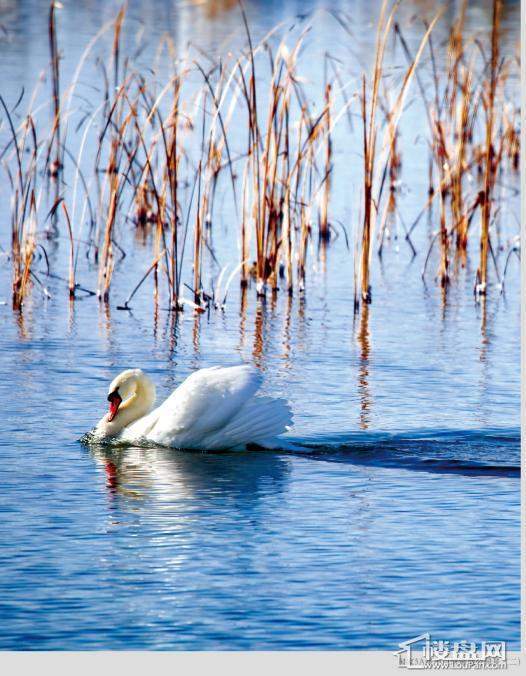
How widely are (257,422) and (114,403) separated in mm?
1018

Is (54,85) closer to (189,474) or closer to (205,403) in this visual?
(205,403)

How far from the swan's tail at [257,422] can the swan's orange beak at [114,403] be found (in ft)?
2.29

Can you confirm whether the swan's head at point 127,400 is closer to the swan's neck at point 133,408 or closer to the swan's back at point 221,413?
the swan's neck at point 133,408

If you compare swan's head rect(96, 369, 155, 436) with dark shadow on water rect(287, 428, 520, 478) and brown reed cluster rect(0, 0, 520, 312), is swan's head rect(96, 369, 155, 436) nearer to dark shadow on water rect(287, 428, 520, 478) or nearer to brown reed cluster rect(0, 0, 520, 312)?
dark shadow on water rect(287, 428, 520, 478)

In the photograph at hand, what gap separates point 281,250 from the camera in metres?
14.5

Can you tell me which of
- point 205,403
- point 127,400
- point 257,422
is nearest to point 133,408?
point 127,400

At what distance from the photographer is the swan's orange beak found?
9.02 meters

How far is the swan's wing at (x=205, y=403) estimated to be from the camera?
8.67 metres

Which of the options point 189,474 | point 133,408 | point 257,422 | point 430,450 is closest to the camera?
point 189,474

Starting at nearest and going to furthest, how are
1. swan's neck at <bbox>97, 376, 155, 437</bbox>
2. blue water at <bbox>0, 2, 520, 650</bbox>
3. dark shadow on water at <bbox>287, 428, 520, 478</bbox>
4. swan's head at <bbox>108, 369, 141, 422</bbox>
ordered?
blue water at <bbox>0, 2, 520, 650</bbox> < dark shadow on water at <bbox>287, 428, 520, 478</bbox> < swan's neck at <bbox>97, 376, 155, 437</bbox> < swan's head at <bbox>108, 369, 141, 422</bbox>

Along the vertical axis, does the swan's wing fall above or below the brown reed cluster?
below

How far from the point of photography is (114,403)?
359 inches

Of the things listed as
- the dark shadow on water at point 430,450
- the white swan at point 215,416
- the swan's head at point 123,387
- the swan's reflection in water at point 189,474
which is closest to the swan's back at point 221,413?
the white swan at point 215,416

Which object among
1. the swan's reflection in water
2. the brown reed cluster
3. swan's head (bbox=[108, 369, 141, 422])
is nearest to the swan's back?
the swan's reflection in water
